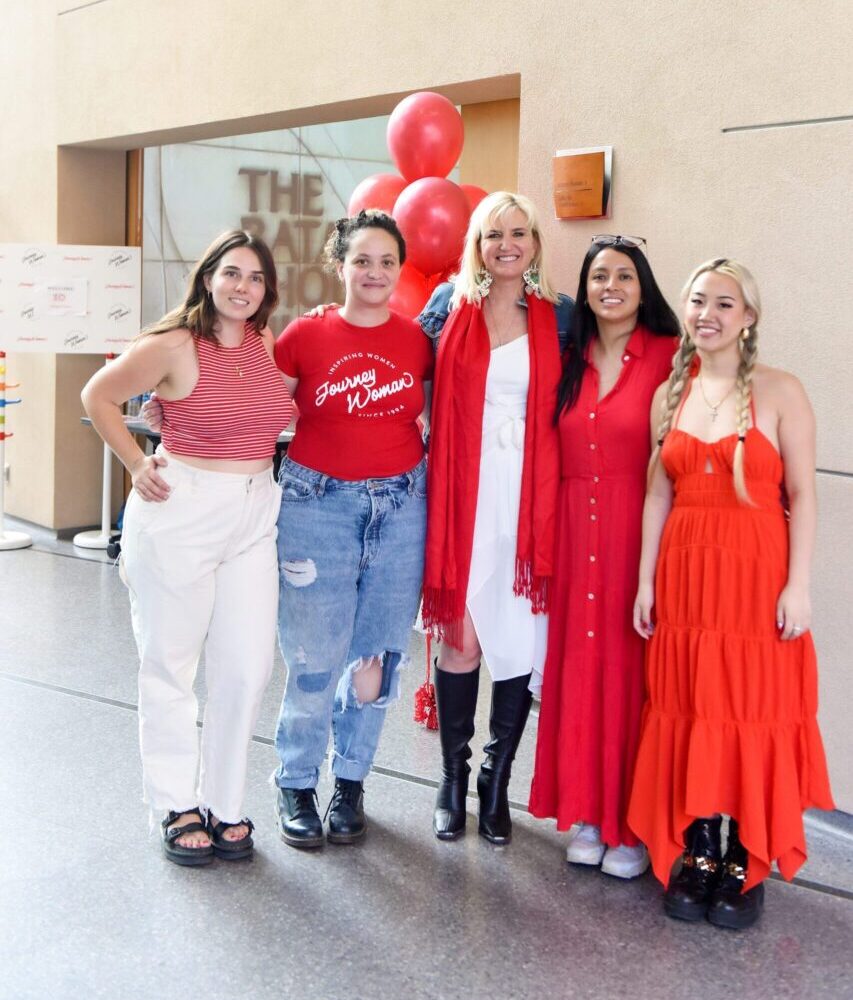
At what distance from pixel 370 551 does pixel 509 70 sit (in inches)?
84.2

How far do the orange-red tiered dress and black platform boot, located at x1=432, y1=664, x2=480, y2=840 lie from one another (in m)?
0.57

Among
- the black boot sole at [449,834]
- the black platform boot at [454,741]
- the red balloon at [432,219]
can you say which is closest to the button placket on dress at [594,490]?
the black platform boot at [454,741]

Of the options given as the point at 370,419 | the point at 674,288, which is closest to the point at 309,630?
the point at 370,419

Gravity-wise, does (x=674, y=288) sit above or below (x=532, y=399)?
above

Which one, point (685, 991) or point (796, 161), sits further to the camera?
point (796, 161)

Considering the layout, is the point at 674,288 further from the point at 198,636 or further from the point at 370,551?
the point at 198,636

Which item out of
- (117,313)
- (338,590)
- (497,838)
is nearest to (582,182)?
(338,590)

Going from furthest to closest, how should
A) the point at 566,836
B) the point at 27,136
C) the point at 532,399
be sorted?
the point at 27,136, the point at 566,836, the point at 532,399

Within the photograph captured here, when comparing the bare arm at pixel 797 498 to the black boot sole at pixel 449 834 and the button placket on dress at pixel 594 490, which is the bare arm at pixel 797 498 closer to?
the button placket on dress at pixel 594 490

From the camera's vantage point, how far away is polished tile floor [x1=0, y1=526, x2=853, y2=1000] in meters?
2.27

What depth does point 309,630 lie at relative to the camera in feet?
9.07

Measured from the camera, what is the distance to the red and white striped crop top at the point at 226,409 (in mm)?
2602

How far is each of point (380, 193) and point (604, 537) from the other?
213 centimetres

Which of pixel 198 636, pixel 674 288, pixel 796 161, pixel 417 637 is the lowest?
pixel 417 637
